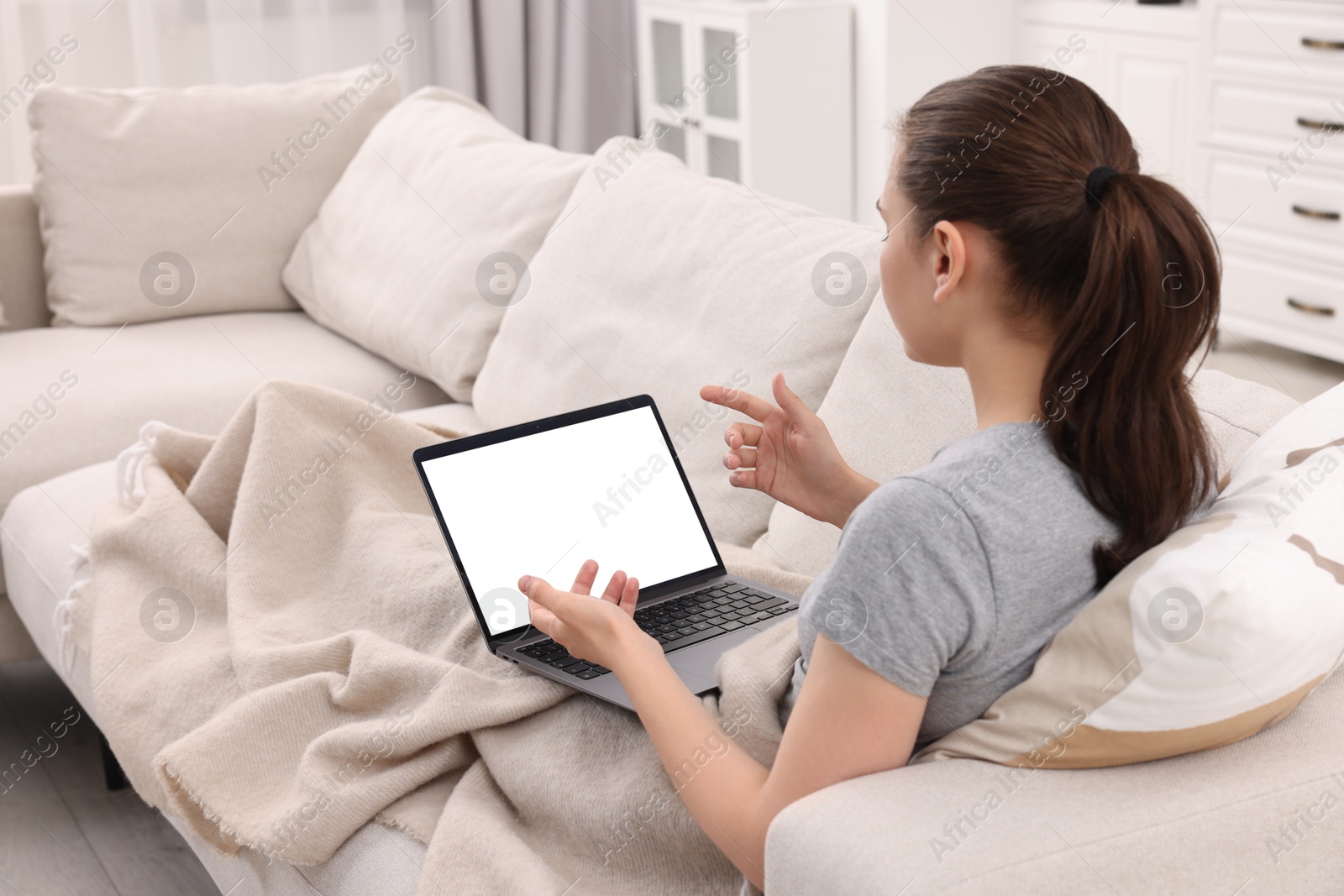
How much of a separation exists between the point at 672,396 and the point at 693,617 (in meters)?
0.48

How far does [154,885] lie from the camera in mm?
1638

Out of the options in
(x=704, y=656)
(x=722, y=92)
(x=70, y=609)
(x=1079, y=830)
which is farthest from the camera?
(x=722, y=92)

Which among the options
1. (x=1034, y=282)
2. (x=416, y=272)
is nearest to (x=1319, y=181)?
(x=416, y=272)

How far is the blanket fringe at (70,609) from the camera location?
157 centimetres

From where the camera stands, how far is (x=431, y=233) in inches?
88.4

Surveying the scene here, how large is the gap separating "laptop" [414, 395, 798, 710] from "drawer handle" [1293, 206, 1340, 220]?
8.31 feet

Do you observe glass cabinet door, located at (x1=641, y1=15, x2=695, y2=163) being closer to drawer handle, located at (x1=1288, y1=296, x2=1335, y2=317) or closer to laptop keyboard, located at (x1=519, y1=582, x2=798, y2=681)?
drawer handle, located at (x1=1288, y1=296, x2=1335, y2=317)

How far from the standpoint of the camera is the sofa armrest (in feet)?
8.32

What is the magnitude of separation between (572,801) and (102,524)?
2.81 ft

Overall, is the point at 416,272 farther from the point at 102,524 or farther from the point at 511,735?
the point at 511,735

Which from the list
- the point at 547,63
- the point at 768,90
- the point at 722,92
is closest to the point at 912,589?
the point at 768,90

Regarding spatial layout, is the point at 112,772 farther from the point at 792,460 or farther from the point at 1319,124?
the point at 1319,124

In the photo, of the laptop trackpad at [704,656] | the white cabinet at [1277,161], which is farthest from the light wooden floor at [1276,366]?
the laptop trackpad at [704,656]

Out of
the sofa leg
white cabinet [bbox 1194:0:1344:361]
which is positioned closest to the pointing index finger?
the sofa leg
